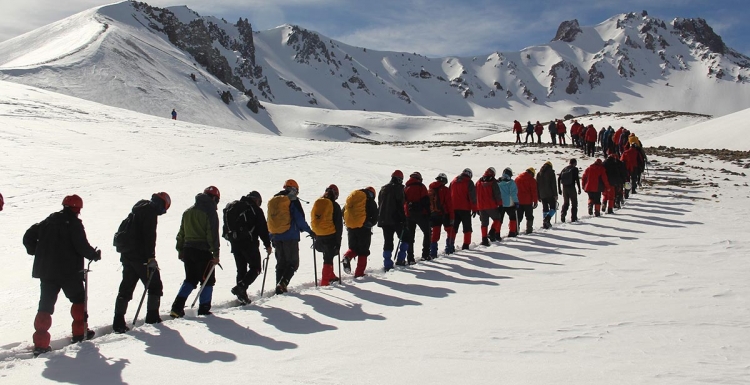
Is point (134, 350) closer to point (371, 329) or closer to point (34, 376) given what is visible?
point (34, 376)

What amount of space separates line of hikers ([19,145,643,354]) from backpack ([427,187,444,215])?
19 millimetres

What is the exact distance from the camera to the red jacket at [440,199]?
10.7m

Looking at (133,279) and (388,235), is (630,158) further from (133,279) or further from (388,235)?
(133,279)

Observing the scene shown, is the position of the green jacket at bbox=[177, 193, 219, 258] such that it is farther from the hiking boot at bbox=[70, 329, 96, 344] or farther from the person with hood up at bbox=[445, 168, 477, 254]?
the person with hood up at bbox=[445, 168, 477, 254]

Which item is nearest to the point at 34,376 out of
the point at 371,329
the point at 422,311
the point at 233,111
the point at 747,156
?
the point at 371,329

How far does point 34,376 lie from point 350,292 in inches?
163

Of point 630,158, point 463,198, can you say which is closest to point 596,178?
point 630,158

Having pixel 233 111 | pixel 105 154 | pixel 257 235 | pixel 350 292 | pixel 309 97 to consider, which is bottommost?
pixel 350 292

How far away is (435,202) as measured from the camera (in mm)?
10664

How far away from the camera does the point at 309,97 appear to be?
589 feet

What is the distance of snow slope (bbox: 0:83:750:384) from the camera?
15.1 feet

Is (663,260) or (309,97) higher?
(309,97)

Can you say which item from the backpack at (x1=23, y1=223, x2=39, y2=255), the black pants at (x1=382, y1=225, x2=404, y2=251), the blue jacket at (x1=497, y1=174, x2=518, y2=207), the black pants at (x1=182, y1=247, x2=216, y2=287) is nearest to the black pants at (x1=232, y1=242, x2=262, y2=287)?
the black pants at (x1=182, y1=247, x2=216, y2=287)

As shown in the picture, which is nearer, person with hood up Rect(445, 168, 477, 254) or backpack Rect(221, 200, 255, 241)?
backpack Rect(221, 200, 255, 241)
